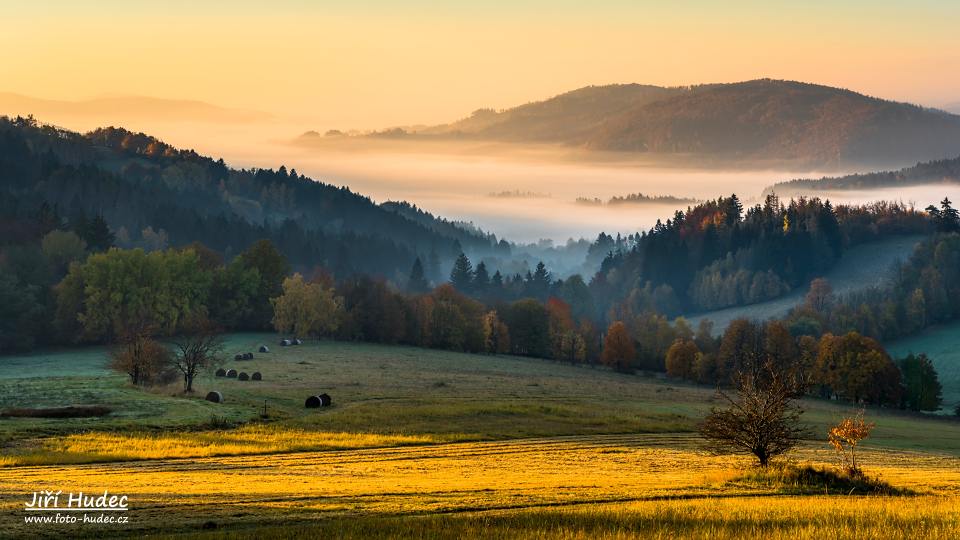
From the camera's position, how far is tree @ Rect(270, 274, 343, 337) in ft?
528

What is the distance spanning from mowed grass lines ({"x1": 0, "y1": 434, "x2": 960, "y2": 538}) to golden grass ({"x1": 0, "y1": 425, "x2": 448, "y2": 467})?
2.42 meters

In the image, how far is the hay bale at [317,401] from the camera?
3300 inches

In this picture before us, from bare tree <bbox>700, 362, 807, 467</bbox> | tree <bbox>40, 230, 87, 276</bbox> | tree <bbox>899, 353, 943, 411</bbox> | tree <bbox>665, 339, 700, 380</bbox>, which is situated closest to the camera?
bare tree <bbox>700, 362, 807, 467</bbox>

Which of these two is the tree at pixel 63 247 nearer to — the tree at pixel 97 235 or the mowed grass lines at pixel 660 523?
the tree at pixel 97 235

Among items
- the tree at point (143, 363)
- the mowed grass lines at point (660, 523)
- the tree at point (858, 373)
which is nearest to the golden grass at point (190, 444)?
the mowed grass lines at point (660, 523)

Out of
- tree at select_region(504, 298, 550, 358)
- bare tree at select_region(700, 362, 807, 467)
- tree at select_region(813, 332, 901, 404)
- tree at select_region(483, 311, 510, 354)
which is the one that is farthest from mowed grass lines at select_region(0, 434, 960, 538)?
tree at select_region(504, 298, 550, 358)

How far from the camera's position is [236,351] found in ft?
448

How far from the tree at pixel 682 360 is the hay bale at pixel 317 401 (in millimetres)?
85497

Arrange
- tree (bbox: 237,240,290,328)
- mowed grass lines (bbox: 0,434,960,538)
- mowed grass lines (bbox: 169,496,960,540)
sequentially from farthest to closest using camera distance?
1. tree (bbox: 237,240,290,328)
2. mowed grass lines (bbox: 0,434,960,538)
3. mowed grass lines (bbox: 169,496,960,540)

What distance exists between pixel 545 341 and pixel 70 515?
151595mm

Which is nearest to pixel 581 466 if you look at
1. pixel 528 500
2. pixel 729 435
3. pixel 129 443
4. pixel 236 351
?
pixel 729 435

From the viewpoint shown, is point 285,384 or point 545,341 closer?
point 285,384

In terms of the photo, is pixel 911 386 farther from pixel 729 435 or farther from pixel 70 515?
pixel 70 515

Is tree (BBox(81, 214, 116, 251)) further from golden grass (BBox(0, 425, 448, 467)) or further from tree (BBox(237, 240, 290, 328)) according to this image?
golden grass (BBox(0, 425, 448, 467))
